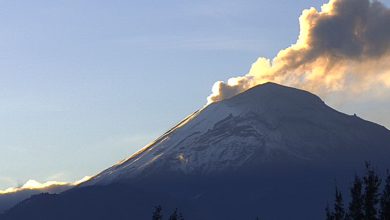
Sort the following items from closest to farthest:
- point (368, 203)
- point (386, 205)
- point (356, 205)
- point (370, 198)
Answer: point (386, 205)
point (368, 203)
point (370, 198)
point (356, 205)

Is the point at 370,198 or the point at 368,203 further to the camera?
the point at 370,198

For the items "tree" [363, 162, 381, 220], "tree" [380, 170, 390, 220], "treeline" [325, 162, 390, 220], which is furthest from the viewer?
"treeline" [325, 162, 390, 220]

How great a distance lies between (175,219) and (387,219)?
21227 millimetres

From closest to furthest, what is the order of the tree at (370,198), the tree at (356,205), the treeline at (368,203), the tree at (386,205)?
the tree at (386,205)
the tree at (370,198)
the treeline at (368,203)
the tree at (356,205)

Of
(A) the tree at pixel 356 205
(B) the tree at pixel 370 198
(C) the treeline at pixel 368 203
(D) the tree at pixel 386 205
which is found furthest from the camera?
(A) the tree at pixel 356 205

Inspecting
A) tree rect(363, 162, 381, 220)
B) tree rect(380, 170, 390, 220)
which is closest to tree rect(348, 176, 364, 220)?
tree rect(363, 162, 381, 220)

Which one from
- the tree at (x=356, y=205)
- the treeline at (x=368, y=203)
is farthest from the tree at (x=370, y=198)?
the tree at (x=356, y=205)

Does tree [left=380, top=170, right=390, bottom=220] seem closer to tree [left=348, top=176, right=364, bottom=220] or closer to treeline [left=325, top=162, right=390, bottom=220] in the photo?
treeline [left=325, top=162, right=390, bottom=220]

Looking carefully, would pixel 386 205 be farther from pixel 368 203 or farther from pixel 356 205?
pixel 356 205

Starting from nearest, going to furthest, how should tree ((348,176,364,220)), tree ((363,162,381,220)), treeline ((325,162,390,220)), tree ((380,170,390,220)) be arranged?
tree ((380,170,390,220))
tree ((363,162,381,220))
treeline ((325,162,390,220))
tree ((348,176,364,220))

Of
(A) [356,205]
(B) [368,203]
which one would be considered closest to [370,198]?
(B) [368,203]

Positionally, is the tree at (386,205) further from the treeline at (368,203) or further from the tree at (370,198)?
the tree at (370,198)

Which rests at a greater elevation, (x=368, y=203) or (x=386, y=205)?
(x=368, y=203)

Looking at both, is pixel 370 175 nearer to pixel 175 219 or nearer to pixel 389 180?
pixel 389 180
